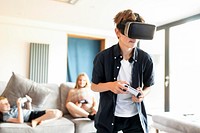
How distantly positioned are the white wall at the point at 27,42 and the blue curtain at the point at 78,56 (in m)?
0.22

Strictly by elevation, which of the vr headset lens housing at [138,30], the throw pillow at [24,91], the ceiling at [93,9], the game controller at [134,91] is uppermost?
the ceiling at [93,9]

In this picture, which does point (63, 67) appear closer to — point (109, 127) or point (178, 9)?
point (178, 9)

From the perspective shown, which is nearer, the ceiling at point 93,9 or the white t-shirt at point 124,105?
the white t-shirt at point 124,105

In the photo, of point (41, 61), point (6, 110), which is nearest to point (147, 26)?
point (6, 110)

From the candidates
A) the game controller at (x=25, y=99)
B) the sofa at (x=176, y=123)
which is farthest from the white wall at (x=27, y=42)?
the sofa at (x=176, y=123)

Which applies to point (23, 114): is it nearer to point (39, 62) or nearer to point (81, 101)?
point (81, 101)

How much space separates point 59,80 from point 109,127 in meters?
4.38

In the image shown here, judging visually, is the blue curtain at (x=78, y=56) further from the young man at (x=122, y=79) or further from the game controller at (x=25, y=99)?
the young man at (x=122, y=79)

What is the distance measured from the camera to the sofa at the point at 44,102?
82.7 inches

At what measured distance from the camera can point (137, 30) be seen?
92cm

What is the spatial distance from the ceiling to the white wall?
Answer: 249mm

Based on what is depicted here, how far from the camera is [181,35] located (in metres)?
4.53

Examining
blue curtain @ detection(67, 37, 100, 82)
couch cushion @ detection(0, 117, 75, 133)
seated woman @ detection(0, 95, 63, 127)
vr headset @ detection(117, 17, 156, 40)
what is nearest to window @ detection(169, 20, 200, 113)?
blue curtain @ detection(67, 37, 100, 82)

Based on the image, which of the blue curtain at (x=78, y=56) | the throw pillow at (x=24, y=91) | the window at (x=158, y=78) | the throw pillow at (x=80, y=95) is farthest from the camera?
the blue curtain at (x=78, y=56)
